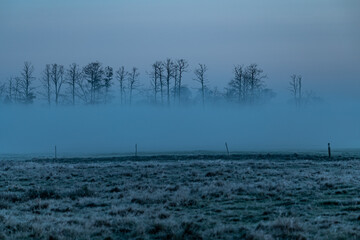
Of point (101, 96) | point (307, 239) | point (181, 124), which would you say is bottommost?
point (307, 239)

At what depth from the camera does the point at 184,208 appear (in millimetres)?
15297

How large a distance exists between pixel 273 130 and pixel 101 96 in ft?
131

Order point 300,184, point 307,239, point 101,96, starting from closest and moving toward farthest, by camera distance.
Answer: point 307,239 < point 300,184 < point 101,96

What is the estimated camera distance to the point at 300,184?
67.3 feet

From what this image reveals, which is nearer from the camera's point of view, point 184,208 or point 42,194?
point 184,208

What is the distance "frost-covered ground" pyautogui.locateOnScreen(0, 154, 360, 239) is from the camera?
11.5 m

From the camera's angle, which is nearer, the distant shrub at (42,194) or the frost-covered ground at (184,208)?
the frost-covered ground at (184,208)

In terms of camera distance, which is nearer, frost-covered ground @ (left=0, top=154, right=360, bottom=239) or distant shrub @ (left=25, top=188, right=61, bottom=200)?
frost-covered ground @ (left=0, top=154, right=360, bottom=239)

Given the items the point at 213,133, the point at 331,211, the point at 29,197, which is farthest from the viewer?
the point at 213,133

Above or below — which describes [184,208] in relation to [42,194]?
below

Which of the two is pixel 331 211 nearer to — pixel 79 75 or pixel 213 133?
pixel 213 133

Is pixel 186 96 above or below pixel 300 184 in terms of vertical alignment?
above

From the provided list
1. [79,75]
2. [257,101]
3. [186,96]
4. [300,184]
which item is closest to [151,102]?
[186,96]

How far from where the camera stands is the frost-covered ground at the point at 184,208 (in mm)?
11477
